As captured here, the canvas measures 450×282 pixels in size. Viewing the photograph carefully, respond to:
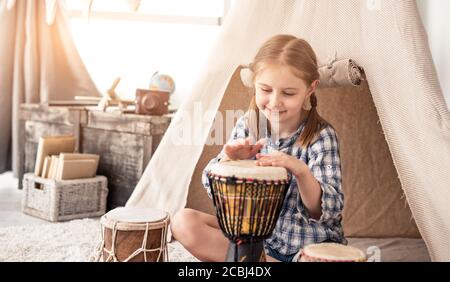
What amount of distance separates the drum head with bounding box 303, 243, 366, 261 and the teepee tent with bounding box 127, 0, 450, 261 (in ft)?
1.87

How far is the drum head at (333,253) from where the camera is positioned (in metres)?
1.25

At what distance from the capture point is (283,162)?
4.76 ft

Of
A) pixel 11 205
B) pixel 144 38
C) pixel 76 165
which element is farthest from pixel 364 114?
pixel 144 38

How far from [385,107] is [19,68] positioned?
254 cm

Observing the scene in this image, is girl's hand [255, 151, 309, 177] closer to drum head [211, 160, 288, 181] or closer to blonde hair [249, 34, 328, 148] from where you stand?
drum head [211, 160, 288, 181]

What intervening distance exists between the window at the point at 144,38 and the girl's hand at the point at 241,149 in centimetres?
212

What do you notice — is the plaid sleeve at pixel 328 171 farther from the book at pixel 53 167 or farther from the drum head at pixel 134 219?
the book at pixel 53 167

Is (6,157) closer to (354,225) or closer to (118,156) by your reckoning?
(118,156)

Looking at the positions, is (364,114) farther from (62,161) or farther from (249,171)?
(62,161)

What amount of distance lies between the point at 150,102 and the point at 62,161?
510 mm

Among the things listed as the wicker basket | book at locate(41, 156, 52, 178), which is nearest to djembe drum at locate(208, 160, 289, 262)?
the wicker basket

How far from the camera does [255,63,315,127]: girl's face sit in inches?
63.7

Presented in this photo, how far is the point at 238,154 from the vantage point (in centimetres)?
155

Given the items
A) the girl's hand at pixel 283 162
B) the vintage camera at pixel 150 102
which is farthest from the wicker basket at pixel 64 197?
the girl's hand at pixel 283 162
